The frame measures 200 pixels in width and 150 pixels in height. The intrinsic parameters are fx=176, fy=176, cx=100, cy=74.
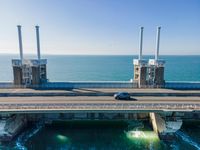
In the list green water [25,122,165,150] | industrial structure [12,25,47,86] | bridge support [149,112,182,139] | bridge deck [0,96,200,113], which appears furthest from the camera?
industrial structure [12,25,47,86]

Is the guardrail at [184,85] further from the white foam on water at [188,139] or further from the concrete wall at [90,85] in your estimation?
the white foam on water at [188,139]

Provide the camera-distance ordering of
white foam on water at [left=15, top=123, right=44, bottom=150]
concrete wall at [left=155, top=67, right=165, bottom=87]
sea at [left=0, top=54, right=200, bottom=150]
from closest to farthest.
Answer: white foam on water at [left=15, top=123, right=44, bottom=150] < sea at [left=0, top=54, right=200, bottom=150] < concrete wall at [left=155, top=67, right=165, bottom=87]

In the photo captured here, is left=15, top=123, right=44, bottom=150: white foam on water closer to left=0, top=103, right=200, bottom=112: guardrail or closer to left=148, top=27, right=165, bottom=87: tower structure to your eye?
left=0, top=103, right=200, bottom=112: guardrail

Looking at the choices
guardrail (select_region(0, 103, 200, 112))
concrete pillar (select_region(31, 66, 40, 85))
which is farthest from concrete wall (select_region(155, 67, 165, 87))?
concrete pillar (select_region(31, 66, 40, 85))

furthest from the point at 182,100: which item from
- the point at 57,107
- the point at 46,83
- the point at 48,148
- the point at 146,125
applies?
the point at 46,83

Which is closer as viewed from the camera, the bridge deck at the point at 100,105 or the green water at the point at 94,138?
the green water at the point at 94,138

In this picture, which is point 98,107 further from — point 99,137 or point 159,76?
point 159,76

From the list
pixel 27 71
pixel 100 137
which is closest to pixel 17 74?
pixel 27 71

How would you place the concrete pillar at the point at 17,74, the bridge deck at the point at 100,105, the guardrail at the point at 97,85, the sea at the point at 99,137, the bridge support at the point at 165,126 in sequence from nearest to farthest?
the sea at the point at 99,137
the bridge deck at the point at 100,105
the bridge support at the point at 165,126
the concrete pillar at the point at 17,74
the guardrail at the point at 97,85

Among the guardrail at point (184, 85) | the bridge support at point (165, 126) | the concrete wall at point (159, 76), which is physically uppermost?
the concrete wall at point (159, 76)

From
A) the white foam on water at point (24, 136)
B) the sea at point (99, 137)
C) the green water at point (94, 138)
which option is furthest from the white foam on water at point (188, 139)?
the white foam on water at point (24, 136)
